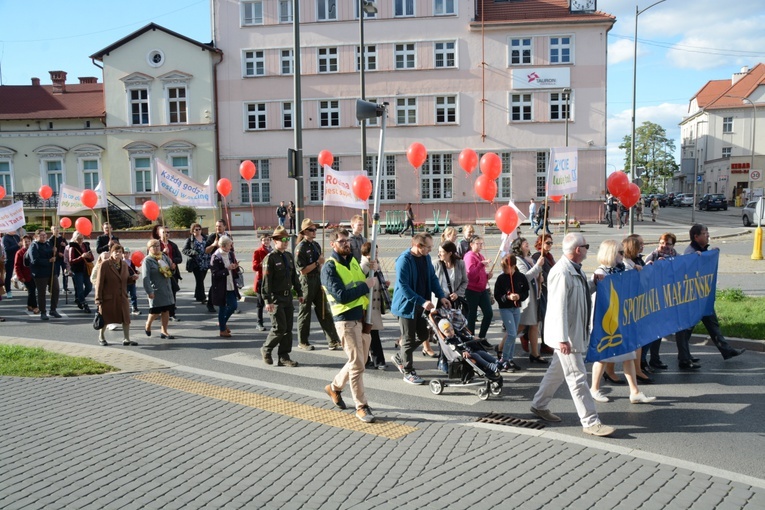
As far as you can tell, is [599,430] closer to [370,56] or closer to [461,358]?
[461,358]

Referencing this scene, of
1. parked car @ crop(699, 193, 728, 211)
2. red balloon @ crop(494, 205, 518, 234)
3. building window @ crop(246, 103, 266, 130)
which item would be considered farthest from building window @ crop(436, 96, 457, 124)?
parked car @ crop(699, 193, 728, 211)

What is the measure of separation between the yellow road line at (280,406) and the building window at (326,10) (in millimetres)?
33321

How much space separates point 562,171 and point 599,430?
21.8ft

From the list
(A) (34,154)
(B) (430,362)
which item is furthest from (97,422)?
(A) (34,154)

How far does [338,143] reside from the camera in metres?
39.2

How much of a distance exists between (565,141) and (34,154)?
31.9 metres

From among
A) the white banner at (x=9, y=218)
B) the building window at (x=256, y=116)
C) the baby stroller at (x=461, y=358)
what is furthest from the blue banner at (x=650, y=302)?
the building window at (x=256, y=116)

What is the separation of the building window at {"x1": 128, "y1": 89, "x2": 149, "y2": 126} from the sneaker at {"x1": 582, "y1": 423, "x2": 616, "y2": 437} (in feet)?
126

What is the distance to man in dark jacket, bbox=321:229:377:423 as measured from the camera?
6.98m

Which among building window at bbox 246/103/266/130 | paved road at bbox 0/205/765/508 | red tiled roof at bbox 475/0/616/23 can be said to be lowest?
paved road at bbox 0/205/765/508

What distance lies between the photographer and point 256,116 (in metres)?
39.6

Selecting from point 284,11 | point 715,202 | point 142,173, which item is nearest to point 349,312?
point 284,11

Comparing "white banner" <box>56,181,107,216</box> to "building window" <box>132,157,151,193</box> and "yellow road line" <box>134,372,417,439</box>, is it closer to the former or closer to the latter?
"yellow road line" <box>134,372,417,439</box>

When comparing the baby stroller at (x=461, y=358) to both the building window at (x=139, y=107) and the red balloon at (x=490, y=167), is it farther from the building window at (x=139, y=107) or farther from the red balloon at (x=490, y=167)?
the building window at (x=139, y=107)
